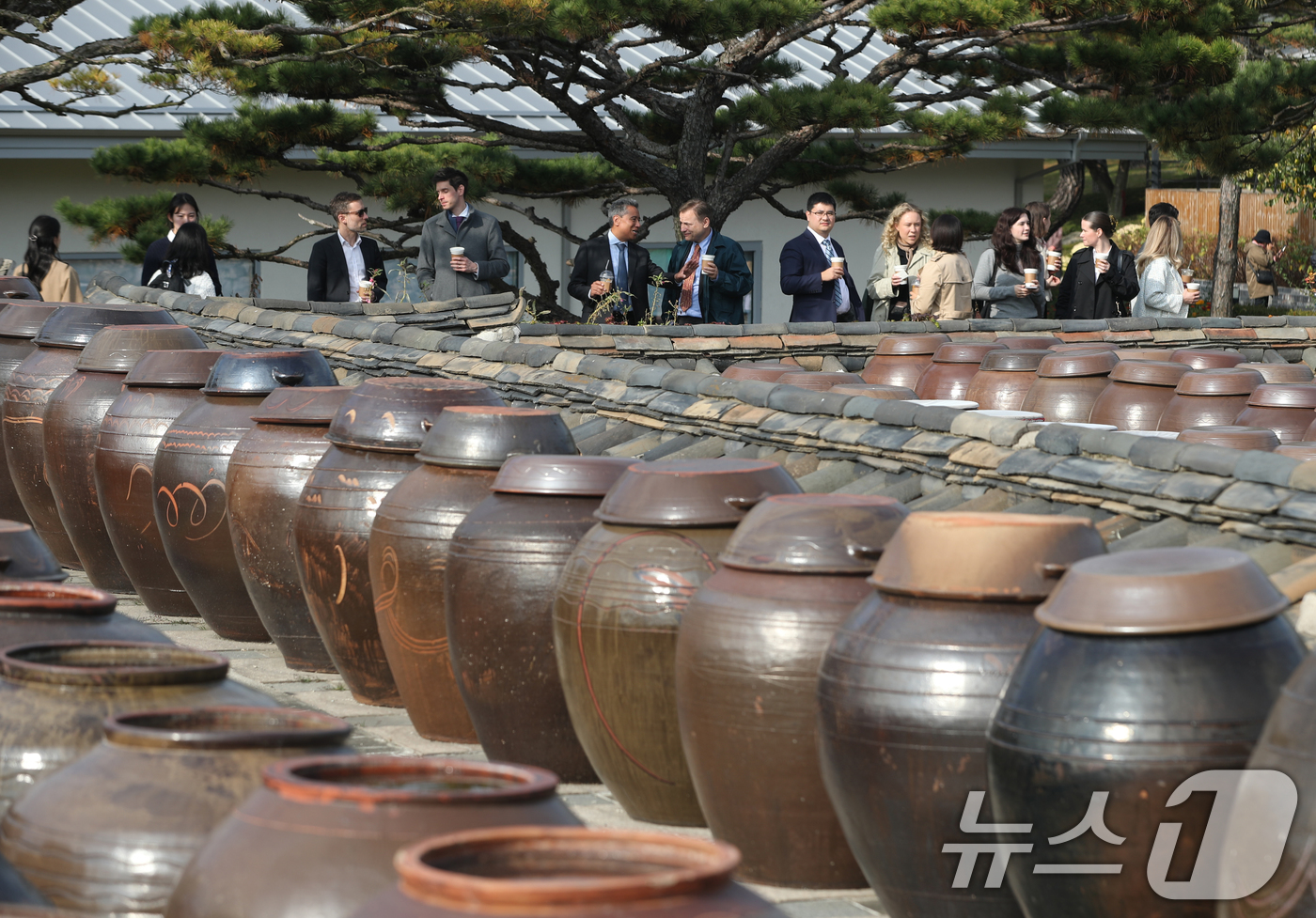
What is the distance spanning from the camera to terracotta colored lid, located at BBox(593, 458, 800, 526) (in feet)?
13.6

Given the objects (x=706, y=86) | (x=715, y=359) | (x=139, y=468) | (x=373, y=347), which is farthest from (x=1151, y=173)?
(x=139, y=468)

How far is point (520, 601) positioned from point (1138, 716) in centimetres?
206

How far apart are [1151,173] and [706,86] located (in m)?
16.8

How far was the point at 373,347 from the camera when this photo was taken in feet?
29.4

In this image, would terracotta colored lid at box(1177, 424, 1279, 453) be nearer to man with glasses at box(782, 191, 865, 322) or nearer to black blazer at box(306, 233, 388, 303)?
man with glasses at box(782, 191, 865, 322)

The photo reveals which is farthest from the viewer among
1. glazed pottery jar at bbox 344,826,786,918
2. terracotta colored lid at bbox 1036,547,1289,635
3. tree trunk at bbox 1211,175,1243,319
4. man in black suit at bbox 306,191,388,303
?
tree trunk at bbox 1211,175,1243,319

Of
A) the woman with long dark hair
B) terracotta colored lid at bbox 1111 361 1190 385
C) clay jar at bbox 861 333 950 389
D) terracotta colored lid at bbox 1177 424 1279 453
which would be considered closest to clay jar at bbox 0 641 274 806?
terracotta colored lid at bbox 1177 424 1279 453

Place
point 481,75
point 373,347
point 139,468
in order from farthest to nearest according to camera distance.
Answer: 1. point 481,75
2. point 373,347
3. point 139,468

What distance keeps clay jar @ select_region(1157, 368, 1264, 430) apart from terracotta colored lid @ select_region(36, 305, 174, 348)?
5028 millimetres

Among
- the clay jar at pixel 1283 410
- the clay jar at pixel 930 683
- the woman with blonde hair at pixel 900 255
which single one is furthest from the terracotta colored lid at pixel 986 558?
the woman with blonde hair at pixel 900 255

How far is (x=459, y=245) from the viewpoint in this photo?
33.7 feet

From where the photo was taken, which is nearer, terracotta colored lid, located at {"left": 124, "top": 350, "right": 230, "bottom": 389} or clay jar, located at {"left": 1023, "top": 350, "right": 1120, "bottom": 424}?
terracotta colored lid, located at {"left": 124, "top": 350, "right": 230, "bottom": 389}

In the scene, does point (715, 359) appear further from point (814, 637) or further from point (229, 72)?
point (814, 637)

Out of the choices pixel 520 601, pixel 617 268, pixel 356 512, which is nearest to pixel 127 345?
pixel 356 512
